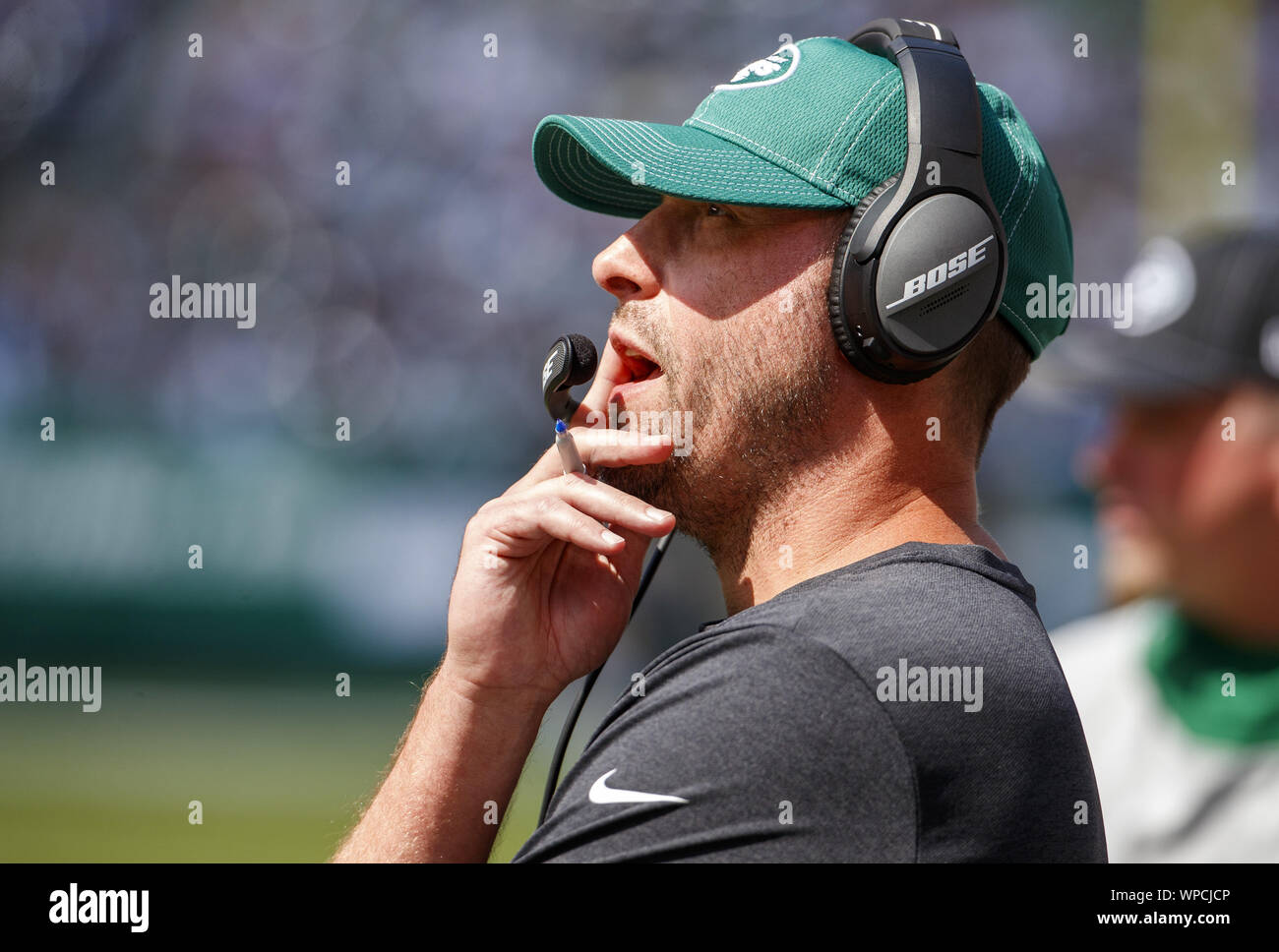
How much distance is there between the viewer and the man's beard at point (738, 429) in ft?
3.96

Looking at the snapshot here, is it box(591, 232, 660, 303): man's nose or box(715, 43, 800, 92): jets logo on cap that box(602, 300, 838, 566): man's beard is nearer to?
box(591, 232, 660, 303): man's nose

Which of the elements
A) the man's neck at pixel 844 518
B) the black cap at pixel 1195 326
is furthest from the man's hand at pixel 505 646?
the black cap at pixel 1195 326

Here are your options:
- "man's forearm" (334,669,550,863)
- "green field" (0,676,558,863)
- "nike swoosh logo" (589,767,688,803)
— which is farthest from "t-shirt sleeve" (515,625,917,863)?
"green field" (0,676,558,863)

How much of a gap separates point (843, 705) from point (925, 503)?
1.18 feet

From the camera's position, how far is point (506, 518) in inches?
52.0

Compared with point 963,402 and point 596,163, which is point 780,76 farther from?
point 963,402

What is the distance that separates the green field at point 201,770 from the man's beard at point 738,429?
11.9 feet

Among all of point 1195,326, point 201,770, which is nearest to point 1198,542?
point 1195,326

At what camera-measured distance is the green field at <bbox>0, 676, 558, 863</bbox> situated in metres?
4.93

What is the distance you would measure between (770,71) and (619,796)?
0.84 meters

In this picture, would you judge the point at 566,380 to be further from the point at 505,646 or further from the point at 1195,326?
the point at 1195,326

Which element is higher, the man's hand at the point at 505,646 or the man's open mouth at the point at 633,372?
→ the man's open mouth at the point at 633,372

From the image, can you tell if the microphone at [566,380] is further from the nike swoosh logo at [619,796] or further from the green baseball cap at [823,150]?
the nike swoosh logo at [619,796]

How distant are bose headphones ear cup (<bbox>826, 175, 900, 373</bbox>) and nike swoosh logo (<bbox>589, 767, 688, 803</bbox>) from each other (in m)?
0.50
